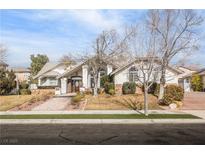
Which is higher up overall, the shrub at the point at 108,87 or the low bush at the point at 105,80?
the low bush at the point at 105,80

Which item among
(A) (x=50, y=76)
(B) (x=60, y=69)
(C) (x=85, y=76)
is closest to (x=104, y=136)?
(C) (x=85, y=76)

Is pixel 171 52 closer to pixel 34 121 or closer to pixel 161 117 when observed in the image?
pixel 161 117

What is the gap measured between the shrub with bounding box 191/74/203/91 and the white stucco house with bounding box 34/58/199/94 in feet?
36.6

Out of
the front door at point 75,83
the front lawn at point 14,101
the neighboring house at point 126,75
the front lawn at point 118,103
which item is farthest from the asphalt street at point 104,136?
the front door at point 75,83

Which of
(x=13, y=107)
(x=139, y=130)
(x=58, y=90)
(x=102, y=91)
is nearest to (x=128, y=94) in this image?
(x=102, y=91)

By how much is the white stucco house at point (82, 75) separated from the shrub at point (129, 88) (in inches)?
49.9

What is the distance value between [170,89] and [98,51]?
43.0 ft

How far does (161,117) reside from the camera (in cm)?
2025

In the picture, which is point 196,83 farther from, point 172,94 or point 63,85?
point 172,94

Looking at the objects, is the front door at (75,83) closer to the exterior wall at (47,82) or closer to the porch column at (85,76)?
the porch column at (85,76)

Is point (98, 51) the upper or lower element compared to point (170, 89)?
upper

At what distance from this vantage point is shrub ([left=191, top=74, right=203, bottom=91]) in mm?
55656

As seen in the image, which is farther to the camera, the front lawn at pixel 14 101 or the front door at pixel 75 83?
the front door at pixel 75 83

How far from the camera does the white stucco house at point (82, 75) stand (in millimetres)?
38188
